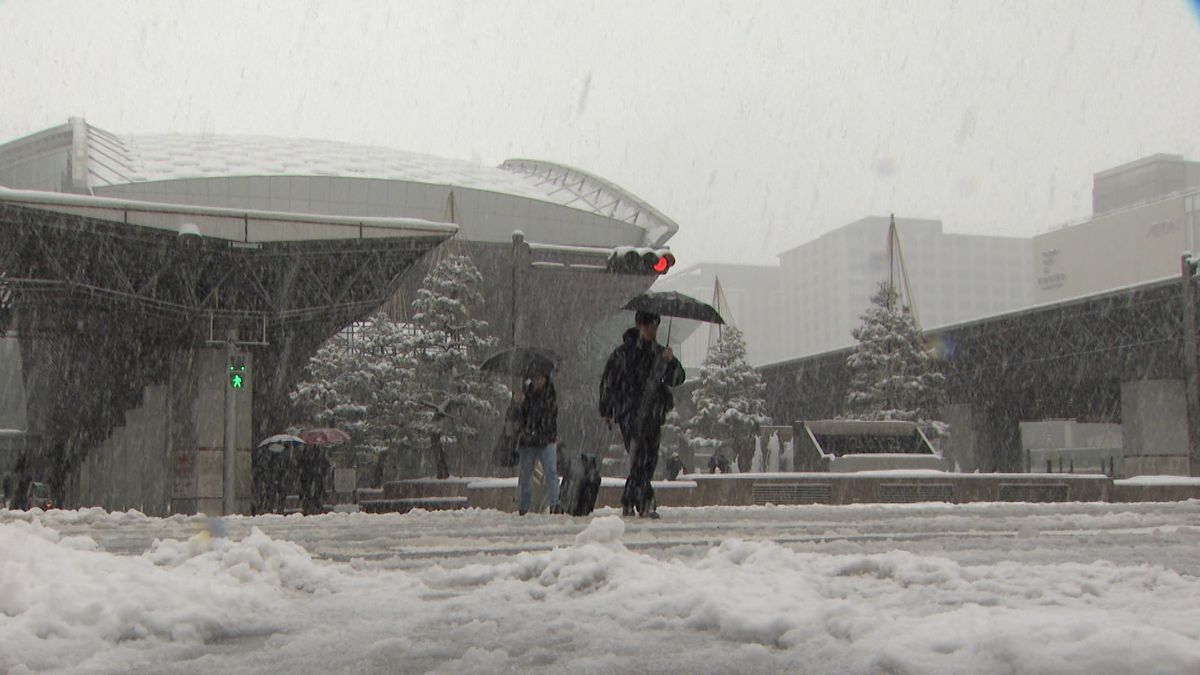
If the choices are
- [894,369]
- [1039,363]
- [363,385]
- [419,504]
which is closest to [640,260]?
[419,504]

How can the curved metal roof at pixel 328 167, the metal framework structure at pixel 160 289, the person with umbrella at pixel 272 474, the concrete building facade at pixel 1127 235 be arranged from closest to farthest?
the metal framework structure at pixel 160 289
the person with umbrella at pixel 272 474
the curved metal roof at pixel 328 167
the concrete building facade at pixel 1127 235

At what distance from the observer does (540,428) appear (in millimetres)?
10625

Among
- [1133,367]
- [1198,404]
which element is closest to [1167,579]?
[1198,404]

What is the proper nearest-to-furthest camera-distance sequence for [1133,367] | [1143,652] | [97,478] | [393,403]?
[1143,652]
[97,478]
[393,403]
[1133,367]

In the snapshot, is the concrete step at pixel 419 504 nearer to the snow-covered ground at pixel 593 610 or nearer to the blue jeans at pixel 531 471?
the blue jeans at pixel 531 471

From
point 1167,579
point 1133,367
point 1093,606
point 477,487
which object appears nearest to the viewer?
point 1093,606

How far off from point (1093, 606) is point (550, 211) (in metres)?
69.0

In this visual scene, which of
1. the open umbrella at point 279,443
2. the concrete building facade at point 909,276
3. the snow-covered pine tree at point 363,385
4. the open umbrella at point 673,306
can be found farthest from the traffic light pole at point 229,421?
the concrete building facade at point 909,276

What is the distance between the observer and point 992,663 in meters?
2.72

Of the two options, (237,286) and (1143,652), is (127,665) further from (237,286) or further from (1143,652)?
(237,286)

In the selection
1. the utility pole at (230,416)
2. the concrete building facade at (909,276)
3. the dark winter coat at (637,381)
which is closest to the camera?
the dark winter coat at (637,381)

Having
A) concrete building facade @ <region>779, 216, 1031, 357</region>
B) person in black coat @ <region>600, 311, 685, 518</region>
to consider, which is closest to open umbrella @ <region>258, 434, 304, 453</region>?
person in black coat @ <region>600, 311, 685, 518</region>

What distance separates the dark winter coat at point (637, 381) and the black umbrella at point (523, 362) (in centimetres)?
210

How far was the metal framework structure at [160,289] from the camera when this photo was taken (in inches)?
822
